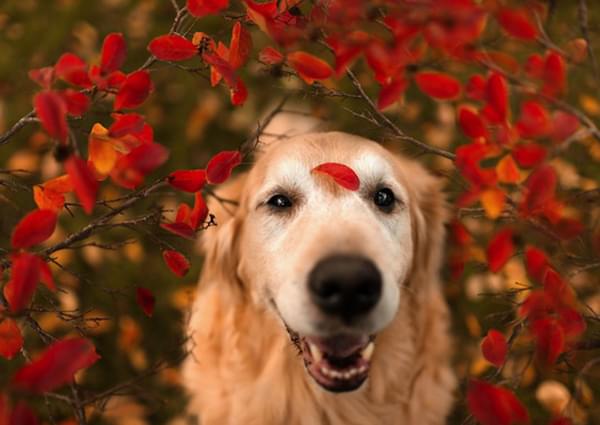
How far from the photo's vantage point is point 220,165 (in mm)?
2201

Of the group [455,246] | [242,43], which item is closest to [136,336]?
[455,246]

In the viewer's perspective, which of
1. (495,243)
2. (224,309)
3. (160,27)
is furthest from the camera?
(160,27)

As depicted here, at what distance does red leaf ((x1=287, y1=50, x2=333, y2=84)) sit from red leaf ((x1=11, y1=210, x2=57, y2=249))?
2.78 ft

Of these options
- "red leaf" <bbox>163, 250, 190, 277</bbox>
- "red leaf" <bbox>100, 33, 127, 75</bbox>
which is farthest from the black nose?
"red leaf" <bbox>100, 33, 127, 75</bbox>

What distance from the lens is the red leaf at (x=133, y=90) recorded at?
1996 millimetres

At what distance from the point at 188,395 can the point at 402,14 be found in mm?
2366

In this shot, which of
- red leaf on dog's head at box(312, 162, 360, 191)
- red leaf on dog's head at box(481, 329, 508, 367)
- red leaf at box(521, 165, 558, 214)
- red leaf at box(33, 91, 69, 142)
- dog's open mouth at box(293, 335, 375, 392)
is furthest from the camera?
dog's open mouth at box(293, 335, 375, 392)

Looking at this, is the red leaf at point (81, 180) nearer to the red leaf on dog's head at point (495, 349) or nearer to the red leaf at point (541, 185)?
the red leaf at point (541, 185)

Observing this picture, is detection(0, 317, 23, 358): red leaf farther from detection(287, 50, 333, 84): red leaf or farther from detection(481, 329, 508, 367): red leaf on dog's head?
detection(481, 329, 508, 367): red leaf on dog's head

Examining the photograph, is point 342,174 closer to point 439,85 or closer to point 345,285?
point 345,285

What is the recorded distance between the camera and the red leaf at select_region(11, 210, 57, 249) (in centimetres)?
178

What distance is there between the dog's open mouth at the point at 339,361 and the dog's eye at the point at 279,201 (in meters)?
0.57

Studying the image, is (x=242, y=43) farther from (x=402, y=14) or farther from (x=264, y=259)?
(x=264, y=259)

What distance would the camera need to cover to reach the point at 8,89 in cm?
492
